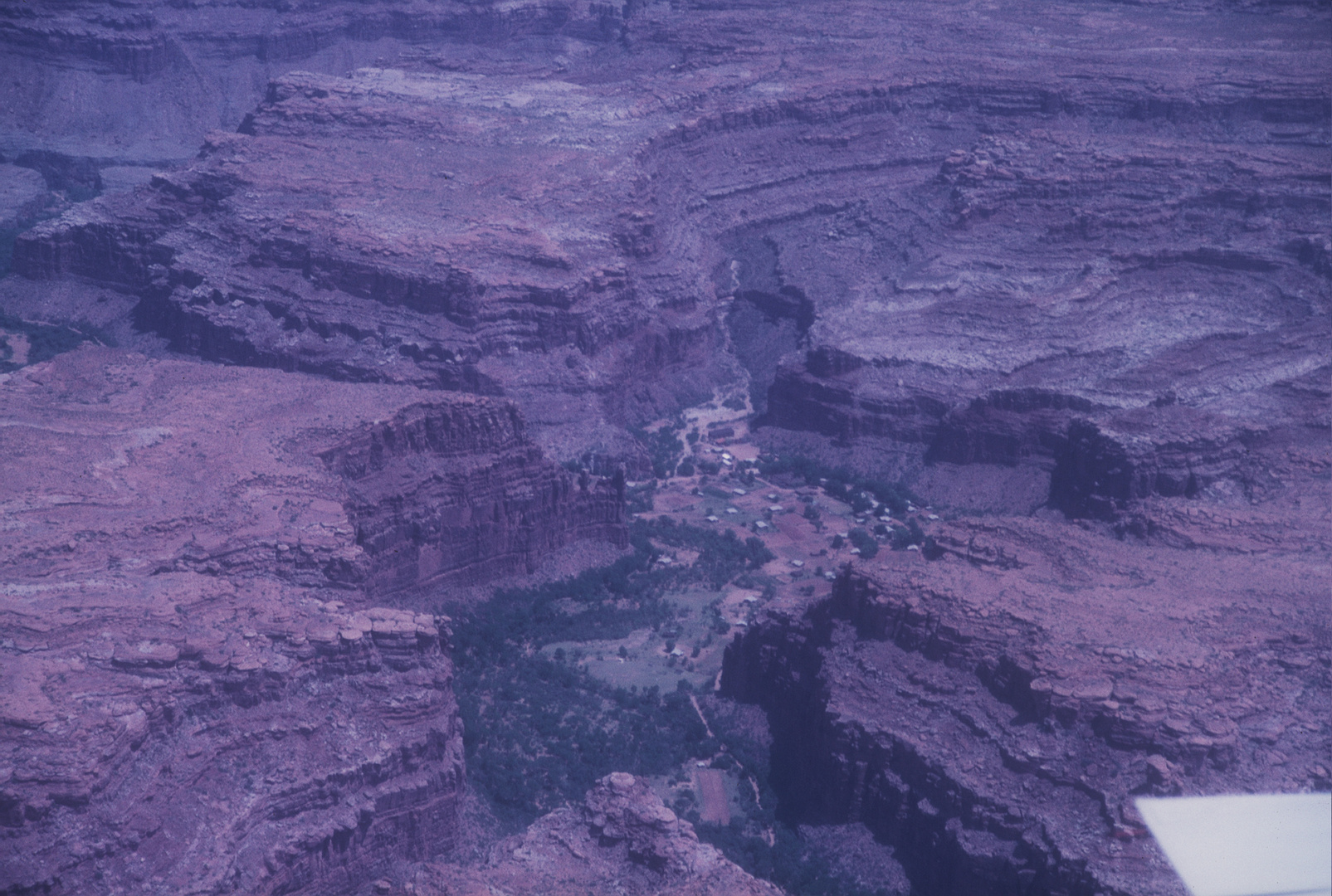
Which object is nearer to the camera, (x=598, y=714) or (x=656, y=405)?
(x=598, y=714)

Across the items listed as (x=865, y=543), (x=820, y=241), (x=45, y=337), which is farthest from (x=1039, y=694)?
(x=45, y=337)

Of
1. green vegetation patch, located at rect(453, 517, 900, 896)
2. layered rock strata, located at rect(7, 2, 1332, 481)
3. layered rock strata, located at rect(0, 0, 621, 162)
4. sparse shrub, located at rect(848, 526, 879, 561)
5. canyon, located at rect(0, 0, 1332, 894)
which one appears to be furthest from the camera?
layered rock strata, located at rect(0, 0, 621, 162)

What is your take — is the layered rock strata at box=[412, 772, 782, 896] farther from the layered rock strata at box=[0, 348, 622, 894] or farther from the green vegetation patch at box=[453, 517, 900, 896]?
the green vegetation patch at box=[453, 517, 900, 896]

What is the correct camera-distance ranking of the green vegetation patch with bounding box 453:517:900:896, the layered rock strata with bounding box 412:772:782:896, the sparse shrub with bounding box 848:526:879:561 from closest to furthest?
the layered rock strata with bounding box 412:772:782:896 → the green vegetation patch with bounding box 453:517:900:896 → the sparse shrub with bounding box 848:526:879:561

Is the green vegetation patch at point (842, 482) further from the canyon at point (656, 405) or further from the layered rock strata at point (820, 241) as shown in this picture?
the layered rock strata at point (820, 241)

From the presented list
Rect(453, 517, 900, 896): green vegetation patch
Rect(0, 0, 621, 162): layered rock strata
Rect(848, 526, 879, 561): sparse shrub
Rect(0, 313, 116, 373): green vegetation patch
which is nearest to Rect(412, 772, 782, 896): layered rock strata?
Rect(453, 517, 900, 896): green vegetation patch

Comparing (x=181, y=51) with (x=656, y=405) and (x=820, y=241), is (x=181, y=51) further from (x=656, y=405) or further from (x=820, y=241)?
(x=656, y=405)
